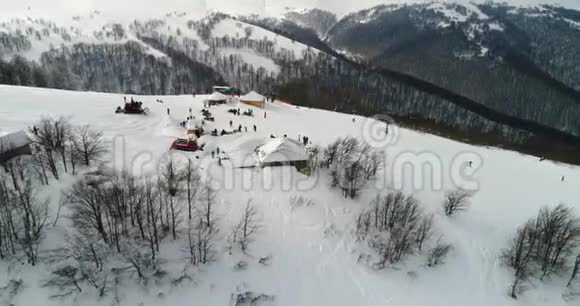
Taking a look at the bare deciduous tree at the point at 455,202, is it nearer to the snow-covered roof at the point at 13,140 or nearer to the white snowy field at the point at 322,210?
the white snowy field at the point at 322,210

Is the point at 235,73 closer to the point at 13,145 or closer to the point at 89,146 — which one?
the point at 89,146

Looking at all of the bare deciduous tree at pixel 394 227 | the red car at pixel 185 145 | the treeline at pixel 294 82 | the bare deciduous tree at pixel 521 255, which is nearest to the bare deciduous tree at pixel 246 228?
the bare deciduous tree at pixel 394 227

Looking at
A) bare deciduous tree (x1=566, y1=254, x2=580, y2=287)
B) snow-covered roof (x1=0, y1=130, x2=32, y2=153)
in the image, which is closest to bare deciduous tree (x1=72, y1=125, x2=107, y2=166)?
snow-covered roof (x1=0, y1=130, x2=32, y2=153)

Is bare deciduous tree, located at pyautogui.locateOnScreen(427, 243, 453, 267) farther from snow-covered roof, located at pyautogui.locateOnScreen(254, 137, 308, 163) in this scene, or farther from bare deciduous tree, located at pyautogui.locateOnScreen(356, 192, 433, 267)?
snow-covered roof, located at pyautogui.locateOnScreen(254, 137, 308, 163)

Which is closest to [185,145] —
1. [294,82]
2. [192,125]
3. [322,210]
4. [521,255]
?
[192,125]

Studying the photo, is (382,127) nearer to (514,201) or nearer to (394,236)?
(514,201)

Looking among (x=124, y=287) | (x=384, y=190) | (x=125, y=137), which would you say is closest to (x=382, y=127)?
(x=384, y=190)
